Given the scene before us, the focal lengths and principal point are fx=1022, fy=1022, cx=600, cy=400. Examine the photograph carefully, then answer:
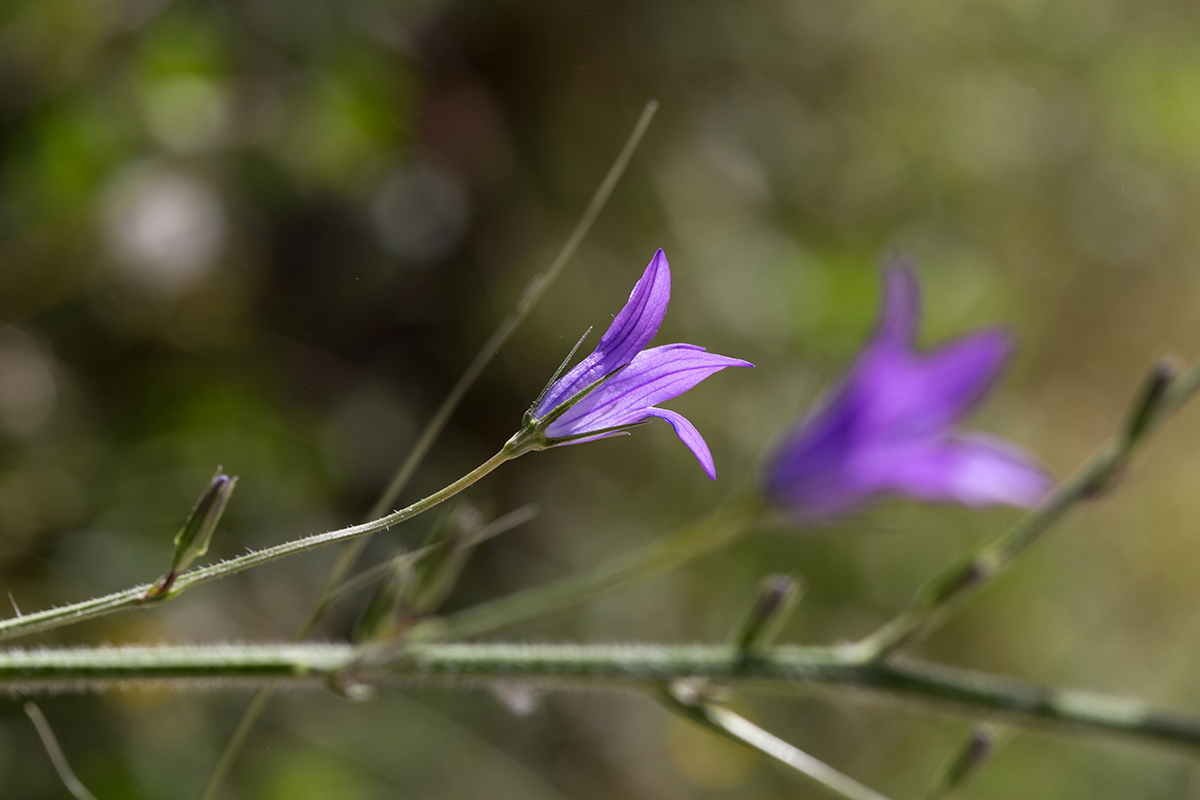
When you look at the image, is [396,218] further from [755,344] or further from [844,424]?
[844,424]

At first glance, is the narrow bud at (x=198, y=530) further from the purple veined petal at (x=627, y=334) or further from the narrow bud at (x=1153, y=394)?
the narrow bud at (x=1153, y=394)

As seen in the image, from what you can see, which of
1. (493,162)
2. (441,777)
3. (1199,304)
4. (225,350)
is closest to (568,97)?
(493,162)

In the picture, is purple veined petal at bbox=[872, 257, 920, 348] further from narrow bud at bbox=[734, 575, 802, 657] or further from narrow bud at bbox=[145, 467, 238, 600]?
narrow bud at bbox=[145, 467, 238, 600]

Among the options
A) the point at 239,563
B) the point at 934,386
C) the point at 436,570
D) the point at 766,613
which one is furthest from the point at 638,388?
the point at 934,386

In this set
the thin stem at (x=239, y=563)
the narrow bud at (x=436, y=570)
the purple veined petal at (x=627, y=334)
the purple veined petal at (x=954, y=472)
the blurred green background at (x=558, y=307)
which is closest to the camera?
the thin stem at (x=239, y=563)

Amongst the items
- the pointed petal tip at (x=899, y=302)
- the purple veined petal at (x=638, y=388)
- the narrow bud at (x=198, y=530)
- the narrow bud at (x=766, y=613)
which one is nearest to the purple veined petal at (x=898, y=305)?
the pointed petal tip at (x=899, y=302)

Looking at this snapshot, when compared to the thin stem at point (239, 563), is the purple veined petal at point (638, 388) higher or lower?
higher
